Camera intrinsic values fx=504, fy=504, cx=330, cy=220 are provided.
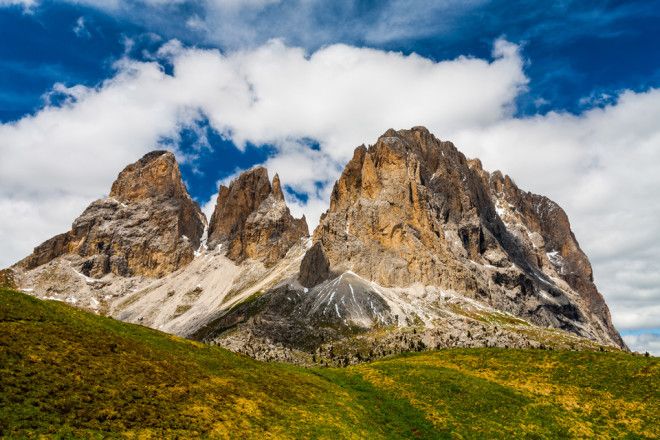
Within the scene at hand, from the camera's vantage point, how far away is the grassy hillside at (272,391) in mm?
34500

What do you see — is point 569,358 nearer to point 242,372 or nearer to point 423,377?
point 423,377

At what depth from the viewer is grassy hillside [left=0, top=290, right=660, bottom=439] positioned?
34.5 meters

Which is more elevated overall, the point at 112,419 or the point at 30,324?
the point at 30,324

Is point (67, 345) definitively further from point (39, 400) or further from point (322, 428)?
point (322, 428)

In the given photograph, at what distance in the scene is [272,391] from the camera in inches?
1935

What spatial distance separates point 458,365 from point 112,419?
47778mm

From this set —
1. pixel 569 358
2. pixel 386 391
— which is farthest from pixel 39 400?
pixel 569 358

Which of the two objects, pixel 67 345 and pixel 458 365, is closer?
pixel 67 345

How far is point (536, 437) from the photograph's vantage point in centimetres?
4678

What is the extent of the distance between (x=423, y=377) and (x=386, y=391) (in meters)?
6.21

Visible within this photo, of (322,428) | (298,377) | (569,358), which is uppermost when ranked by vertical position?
(569,358)

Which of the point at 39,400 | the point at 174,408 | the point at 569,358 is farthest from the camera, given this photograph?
the point at 569,358

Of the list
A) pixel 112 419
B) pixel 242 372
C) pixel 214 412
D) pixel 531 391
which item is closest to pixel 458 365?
pixel 531 391

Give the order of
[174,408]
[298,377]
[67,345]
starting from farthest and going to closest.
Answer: [298,377], [67,345], [174,408]
